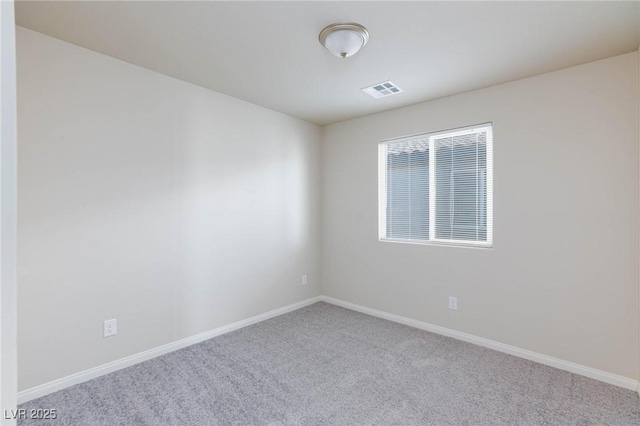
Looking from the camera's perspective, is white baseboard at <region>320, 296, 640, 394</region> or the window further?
the window

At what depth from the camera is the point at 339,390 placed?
7.09 feet

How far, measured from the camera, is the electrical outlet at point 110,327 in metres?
2.35

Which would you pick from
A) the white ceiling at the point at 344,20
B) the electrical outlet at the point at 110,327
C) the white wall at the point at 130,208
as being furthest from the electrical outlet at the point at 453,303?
the electrical outlet at the point at 110,327

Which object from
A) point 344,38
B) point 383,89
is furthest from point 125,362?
point 383,89

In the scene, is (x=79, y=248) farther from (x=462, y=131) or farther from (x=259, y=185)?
(x=462, y=131)

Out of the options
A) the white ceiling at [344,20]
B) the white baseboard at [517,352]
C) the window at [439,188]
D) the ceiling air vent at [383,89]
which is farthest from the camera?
the window at [439,188]

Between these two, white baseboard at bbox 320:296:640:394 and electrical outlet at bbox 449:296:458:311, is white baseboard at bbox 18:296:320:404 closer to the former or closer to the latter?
white baseboard at bbox 320:296:640:394

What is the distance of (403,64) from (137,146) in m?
2.27

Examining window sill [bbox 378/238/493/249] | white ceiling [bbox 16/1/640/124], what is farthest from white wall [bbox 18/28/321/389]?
window sill [bbox 378/238/493/249]

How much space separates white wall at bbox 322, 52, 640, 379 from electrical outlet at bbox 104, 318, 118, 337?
Answer: 2740 mm

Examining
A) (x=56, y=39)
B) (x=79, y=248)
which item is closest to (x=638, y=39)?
(x=56, y=39)

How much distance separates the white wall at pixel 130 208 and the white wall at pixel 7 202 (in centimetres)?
184

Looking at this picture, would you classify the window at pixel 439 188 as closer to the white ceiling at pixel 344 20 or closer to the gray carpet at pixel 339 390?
the white ceiling at pixel 344 20

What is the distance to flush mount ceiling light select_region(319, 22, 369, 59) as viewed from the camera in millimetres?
1929
